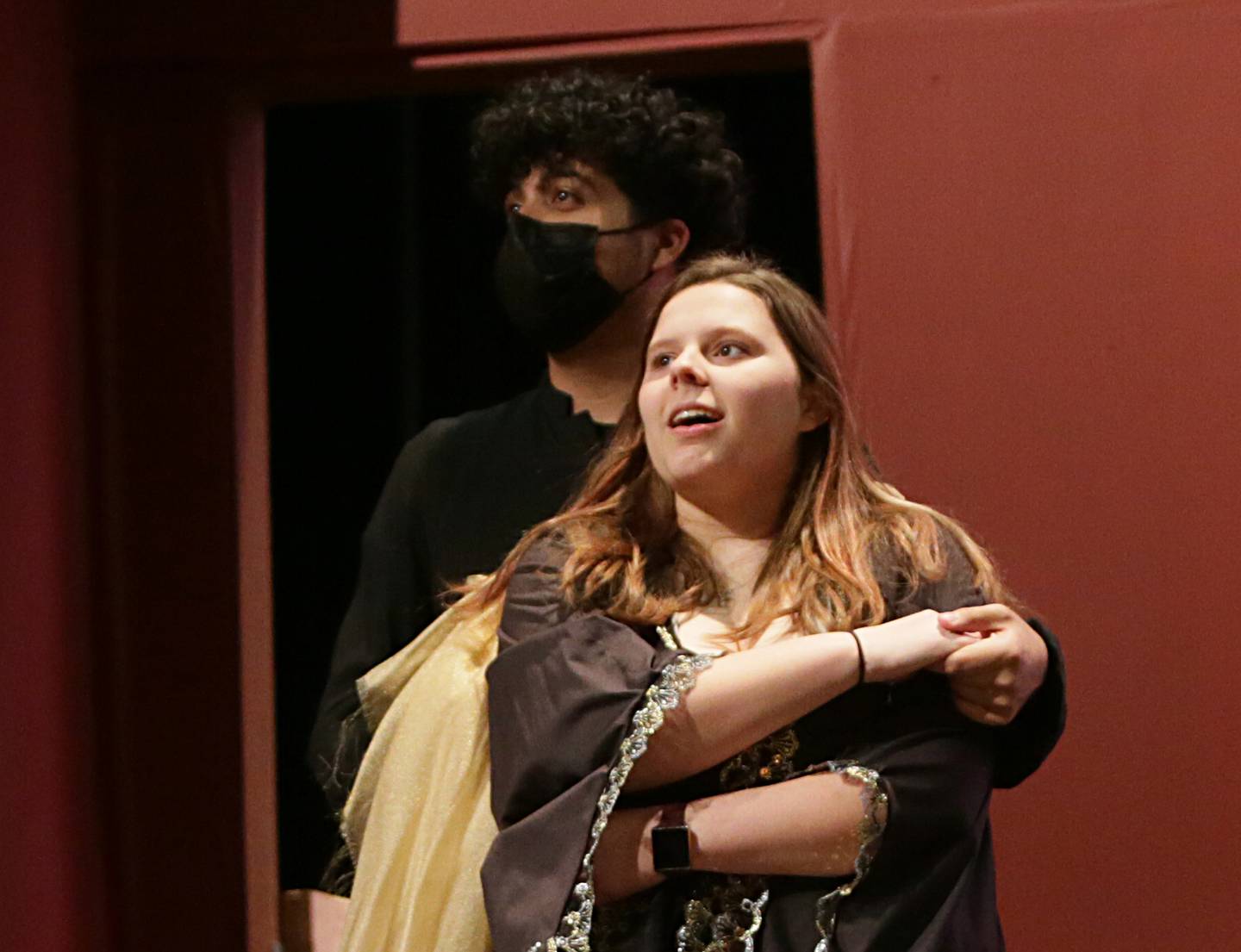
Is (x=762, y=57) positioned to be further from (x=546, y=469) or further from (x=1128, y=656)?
(x=1128, y=656)

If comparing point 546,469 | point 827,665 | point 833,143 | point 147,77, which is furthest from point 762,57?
point 827,665

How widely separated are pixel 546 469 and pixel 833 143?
612 millimetres

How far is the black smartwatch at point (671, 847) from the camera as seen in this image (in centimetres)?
168

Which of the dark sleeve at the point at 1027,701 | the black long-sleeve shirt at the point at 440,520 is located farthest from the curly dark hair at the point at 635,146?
the dark sleeve at the point at 1027,701

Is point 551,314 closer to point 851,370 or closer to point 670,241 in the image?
point 670,241

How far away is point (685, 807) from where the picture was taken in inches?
67.5

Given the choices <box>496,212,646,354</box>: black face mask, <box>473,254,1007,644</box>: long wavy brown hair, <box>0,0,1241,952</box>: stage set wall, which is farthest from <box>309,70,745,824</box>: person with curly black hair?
<box>473,254,1007,644</box>: long wavy brown hair

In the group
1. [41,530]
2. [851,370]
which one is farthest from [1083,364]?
[41,530]

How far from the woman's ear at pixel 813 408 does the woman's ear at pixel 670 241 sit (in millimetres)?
502

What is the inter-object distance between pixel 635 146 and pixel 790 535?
2.44 ft

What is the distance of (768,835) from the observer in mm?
1670

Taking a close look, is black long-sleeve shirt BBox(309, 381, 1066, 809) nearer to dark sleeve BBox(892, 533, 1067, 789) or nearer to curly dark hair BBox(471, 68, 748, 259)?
curly dark hair BBox(471, 68, 748, 259)

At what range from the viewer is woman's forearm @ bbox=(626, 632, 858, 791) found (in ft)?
5.49

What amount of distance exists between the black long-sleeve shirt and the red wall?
376 millimetres
